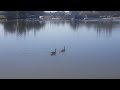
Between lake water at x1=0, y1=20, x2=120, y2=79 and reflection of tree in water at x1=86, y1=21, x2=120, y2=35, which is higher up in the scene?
reflection of tree in water at x1=86, y1=21, x2=120, y2=35

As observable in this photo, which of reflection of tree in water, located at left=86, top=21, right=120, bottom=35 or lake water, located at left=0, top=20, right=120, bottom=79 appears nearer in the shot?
reflection of tree in water, located at left=86, top=21, right=120, bottom=35

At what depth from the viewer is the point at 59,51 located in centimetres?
738

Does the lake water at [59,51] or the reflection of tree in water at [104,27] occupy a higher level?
the reflection of tree in water at [104,27]

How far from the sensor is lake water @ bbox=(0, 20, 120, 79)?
268 inches

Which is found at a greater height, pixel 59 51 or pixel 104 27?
pixel 104 27

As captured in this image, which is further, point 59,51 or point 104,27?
point 59,51

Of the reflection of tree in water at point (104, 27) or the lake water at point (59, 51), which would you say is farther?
the lake water at point (59, 51)

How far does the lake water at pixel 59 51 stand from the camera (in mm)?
6801
